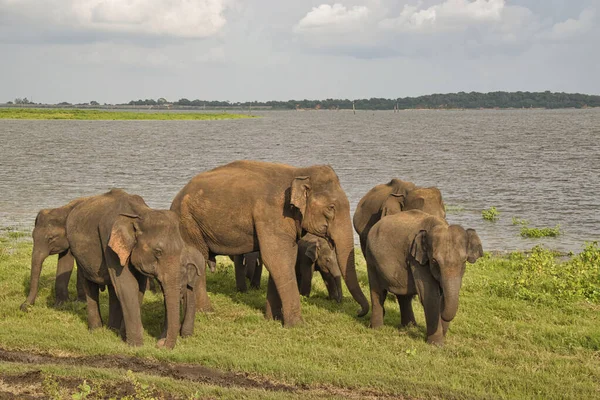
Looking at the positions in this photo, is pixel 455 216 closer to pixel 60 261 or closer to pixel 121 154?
pixel 60 261

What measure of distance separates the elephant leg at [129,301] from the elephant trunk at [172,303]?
507 mm

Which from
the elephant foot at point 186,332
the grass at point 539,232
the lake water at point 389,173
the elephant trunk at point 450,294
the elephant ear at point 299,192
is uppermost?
the elephant ear at point 299,192

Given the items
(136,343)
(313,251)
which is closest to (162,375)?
(136,343)

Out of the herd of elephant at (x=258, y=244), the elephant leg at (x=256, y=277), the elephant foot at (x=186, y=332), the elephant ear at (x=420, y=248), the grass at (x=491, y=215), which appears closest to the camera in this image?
the herd of elephant at (x=258, y=244)

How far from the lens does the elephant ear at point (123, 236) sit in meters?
11.3

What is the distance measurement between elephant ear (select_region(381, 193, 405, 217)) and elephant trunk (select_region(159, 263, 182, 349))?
4.89 meters

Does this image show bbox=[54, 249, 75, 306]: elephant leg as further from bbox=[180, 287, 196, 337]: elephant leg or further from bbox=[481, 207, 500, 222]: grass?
bbox=[481, 207, 500, 222]: grass

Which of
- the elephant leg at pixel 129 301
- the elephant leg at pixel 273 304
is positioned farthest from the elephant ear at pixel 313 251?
Answer: the elephant leg at pixel 129 301

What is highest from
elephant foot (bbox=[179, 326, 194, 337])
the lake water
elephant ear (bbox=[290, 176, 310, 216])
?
elephant ear (bbox=[290, 176, 310, 216])

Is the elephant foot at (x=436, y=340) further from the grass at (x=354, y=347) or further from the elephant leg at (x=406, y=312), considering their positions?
the elephant leg at (x=406, y=312)

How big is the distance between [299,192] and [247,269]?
475 centimetres

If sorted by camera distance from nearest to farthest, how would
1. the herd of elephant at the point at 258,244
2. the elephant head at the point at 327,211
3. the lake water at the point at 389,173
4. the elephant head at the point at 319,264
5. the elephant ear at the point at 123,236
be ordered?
the elephant ear at the point at 123,236 → the herd of elephant at the point at 258,244 → the elephant head at the point at 327,211 → the elephant head at the point at 319,264 → the lake water at the point at 389,173

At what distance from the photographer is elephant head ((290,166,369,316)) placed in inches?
517

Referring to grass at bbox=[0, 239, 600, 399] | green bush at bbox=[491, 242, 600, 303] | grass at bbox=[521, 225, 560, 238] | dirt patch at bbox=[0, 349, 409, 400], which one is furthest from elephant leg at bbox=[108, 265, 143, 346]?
grass at bbox=[521, 225, 560, 238]
